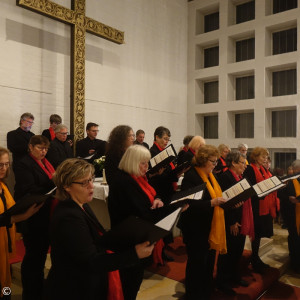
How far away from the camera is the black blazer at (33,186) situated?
8.18 ft

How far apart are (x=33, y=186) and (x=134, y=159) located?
35.4 inches

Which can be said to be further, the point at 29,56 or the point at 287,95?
the point at 287,95

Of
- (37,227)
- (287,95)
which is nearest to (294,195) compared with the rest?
(37,227)

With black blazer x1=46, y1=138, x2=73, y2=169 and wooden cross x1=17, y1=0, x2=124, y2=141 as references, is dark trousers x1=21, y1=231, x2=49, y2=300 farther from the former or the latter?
wooden cross x1=17, y1=0, x2=124, y2=141

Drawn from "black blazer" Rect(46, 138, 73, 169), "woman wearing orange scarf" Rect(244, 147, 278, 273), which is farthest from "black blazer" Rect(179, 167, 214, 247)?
"black blazer" Rect(46, 138, 73, 169)

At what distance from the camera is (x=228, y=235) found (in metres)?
3.12

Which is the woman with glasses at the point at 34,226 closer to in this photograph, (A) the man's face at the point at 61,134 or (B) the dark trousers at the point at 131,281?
(B) the dark trousers at the point at 131,281

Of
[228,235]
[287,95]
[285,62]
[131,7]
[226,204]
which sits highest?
[131,7]

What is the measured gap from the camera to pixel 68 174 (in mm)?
1603

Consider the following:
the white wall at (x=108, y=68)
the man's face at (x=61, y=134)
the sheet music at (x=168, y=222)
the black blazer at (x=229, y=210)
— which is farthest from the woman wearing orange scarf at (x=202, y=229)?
the white wall at (x=108, y=68)

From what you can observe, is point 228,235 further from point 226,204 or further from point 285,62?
point 285,62

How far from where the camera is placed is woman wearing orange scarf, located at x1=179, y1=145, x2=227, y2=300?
2656mm

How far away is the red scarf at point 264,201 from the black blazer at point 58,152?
2368 mm

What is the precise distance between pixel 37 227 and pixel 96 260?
1.28 m
